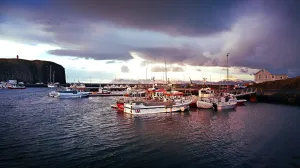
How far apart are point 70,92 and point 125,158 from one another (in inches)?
2779

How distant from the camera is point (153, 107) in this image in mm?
40281

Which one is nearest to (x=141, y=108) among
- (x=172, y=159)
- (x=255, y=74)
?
(x=172, y=159)

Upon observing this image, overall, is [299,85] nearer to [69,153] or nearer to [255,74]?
[255,74]

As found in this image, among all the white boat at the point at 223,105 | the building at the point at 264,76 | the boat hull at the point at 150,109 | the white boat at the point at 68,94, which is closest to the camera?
the boat hull at the point at 150,109

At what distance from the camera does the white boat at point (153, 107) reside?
129 feet

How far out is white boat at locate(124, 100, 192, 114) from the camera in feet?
129

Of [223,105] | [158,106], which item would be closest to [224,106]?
[223,105]

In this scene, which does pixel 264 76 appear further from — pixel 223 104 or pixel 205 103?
pixel 205 103

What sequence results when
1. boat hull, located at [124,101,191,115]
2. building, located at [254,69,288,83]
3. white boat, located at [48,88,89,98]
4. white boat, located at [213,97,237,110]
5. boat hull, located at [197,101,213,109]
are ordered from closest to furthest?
boat hull, located at [124,101,191,115], white boat, located at [213,97,237,110], boat hull, located at [197,101,213,109], white boat, located at [48,88,89,98], building, located at [254,69,288,83]

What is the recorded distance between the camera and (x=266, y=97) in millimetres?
68688

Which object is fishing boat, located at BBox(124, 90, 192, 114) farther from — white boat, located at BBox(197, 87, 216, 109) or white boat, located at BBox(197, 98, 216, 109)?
white boat, located at BBox(197, 87, 216, 109)

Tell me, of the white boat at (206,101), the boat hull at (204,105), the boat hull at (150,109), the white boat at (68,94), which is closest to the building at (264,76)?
the white boat at (206,101)

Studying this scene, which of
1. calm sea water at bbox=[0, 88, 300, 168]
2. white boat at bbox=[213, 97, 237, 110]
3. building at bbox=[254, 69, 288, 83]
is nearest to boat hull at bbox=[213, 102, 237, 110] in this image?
white boat at bbox=[213, 97, 237, 110]

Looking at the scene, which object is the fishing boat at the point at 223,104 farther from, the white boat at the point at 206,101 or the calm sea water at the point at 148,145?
the calm sea water at the point at 148,145
